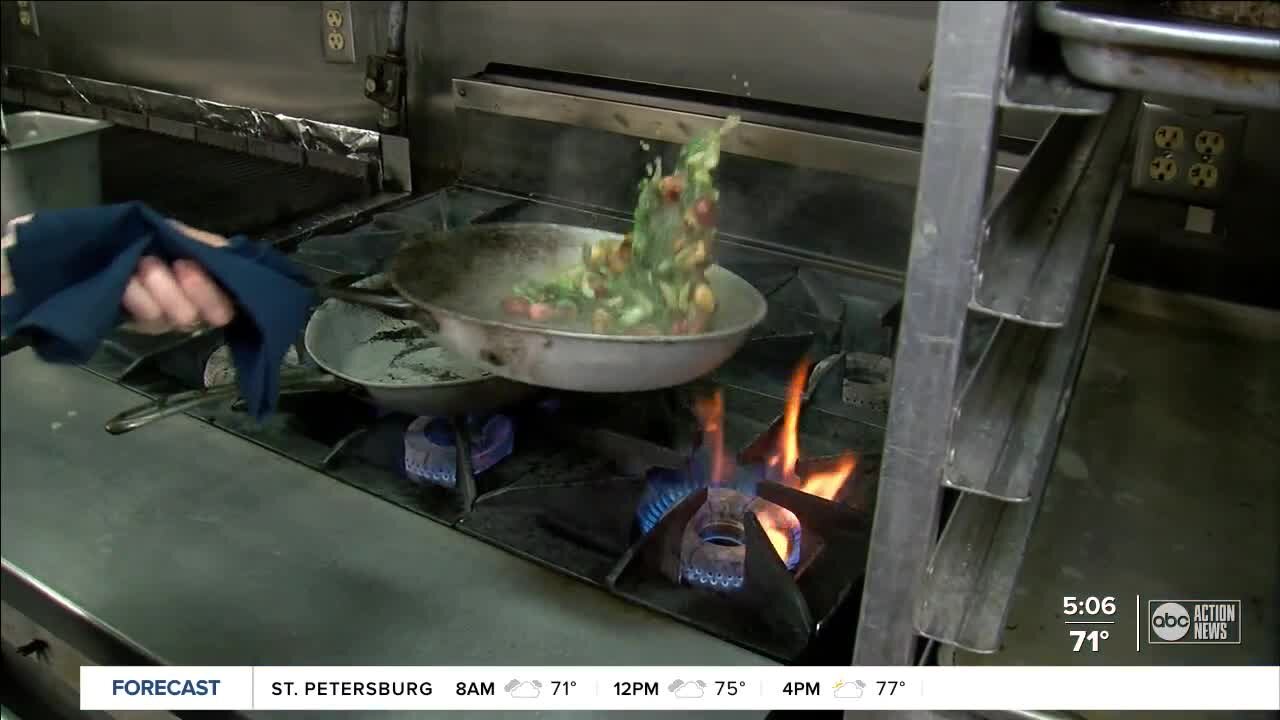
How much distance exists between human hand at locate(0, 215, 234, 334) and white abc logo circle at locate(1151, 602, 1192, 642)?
58cm

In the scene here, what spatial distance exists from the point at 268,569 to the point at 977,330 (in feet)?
1.67

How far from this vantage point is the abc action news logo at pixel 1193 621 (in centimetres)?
58

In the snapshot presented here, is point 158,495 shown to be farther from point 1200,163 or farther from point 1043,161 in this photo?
point 1200,163

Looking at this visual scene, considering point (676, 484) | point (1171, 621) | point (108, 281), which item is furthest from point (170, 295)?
point (1171, 621)

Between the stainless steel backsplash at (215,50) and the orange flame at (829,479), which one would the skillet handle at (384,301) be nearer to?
the orange flame at (829,479)

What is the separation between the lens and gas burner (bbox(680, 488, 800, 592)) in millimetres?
690

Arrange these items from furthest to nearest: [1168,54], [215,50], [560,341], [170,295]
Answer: [215,50]
[560,341]
[170,295]
[1168,54]

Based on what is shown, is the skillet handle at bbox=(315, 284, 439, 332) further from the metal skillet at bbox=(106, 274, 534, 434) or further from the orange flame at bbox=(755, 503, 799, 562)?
the orange flame at bbox=(755, 503, 799, 562)

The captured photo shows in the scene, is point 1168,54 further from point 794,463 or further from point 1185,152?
point 1185,152

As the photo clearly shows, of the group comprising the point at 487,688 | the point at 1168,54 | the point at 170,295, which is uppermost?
the point at 1168,54

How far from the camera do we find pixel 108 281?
1.73 feet

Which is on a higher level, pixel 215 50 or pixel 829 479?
pixel 215 50

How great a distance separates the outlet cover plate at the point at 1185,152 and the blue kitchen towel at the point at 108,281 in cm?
81

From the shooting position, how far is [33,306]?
534mm
